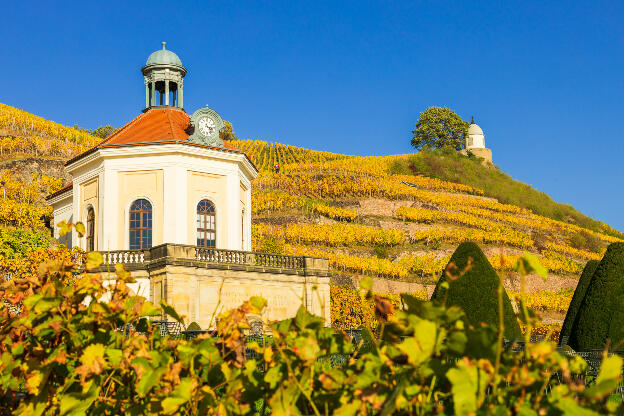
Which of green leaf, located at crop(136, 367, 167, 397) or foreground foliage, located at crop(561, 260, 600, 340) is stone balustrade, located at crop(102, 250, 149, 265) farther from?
green leaf, located at crop(136, 367, 167, 397)

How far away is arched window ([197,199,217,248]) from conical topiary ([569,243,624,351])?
45.7ft

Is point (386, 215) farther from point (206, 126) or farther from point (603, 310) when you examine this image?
point (603, 310)

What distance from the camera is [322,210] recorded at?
1907 inches

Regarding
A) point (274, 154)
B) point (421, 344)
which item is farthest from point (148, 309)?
point (274, 154)

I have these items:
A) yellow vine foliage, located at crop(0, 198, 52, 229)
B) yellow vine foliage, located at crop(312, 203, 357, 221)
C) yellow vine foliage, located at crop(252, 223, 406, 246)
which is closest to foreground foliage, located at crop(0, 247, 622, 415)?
yellow vine foliage, located at crop(0, 198, 52, 229)

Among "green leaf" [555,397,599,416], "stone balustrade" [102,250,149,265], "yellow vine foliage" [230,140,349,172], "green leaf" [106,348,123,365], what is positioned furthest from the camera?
"yellow vine foliage" [230,140,349,172]

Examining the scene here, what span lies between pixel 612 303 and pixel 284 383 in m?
16.2

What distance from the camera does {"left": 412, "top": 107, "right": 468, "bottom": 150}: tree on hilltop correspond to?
92750mm

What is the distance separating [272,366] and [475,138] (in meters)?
Answer: 88.0

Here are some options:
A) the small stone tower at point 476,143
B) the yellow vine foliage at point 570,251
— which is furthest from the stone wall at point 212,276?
the small stone tower at point 476,143

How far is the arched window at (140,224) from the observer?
2616 centimetres

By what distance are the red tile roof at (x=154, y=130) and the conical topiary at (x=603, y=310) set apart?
1479 cm

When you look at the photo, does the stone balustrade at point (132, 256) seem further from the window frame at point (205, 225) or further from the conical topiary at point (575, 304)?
the conical topiary at point (575, 304)

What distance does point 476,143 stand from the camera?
87875mm
